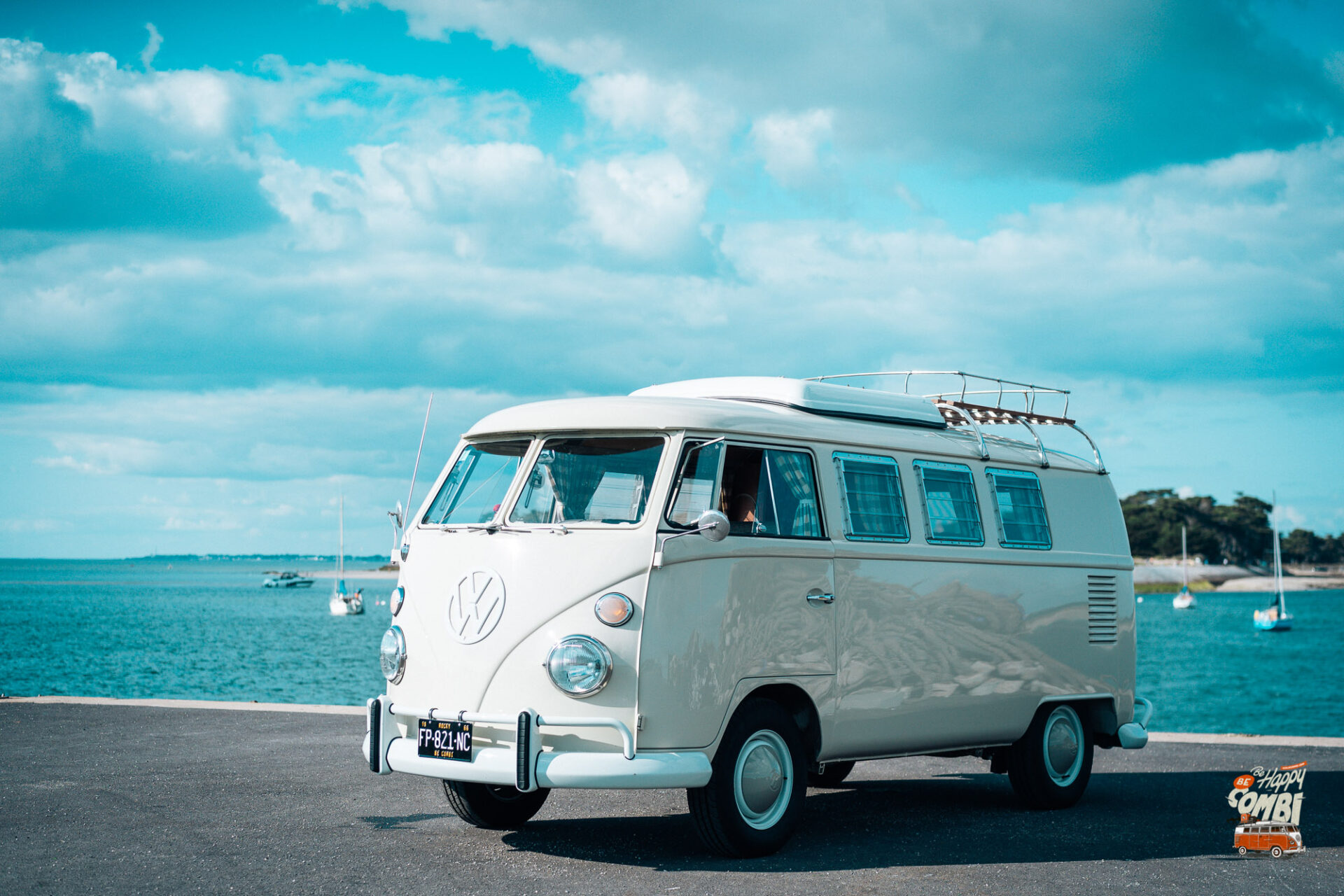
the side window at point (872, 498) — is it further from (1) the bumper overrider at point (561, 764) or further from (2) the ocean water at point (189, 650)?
(2) the ocean water at point (189, 650)

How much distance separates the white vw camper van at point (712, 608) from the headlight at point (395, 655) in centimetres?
2

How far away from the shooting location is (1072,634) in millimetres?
10703

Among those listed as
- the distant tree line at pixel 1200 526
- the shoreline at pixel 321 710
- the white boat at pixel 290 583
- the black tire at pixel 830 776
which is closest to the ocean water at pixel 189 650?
the shoreline at pixel 321 710

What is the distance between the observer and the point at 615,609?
7426mm

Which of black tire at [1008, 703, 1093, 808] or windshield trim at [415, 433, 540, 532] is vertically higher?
windshield trim at [415, 433, 540, 532]

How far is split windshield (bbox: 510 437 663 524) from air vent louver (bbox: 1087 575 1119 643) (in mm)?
4953

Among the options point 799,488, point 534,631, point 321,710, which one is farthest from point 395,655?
point 321,710

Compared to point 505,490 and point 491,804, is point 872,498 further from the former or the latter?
point 491,804

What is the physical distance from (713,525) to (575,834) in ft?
9.16

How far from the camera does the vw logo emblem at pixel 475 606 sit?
304 inches

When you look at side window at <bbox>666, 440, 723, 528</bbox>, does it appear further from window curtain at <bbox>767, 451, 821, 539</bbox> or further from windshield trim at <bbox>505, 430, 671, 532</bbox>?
window curtain at <bbox>767, 451, 821, 539</bbox>

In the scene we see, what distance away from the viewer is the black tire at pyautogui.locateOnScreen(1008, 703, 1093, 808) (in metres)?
10.3

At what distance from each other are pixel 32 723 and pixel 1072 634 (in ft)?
37.5

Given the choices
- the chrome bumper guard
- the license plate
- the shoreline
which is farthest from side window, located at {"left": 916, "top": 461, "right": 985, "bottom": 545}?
the shoreline
